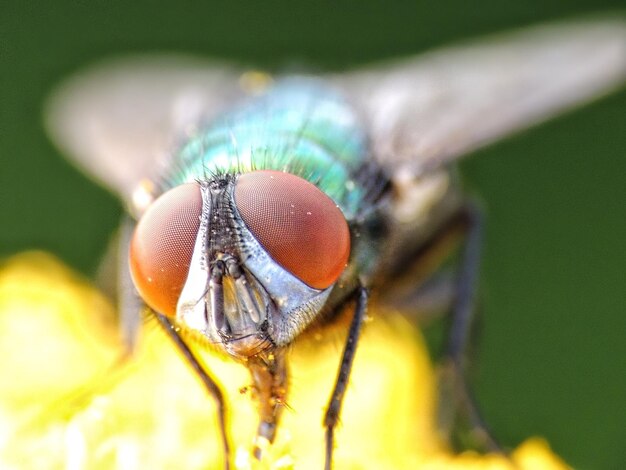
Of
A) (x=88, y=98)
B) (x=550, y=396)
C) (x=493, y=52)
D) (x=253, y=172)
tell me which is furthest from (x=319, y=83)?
(x=550, y=396)

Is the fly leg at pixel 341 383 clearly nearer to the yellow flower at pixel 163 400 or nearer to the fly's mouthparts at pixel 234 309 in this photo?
the yellow flower at pixel 163 400

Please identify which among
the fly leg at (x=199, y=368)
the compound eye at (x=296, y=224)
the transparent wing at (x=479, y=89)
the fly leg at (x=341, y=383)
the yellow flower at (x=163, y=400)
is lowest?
the yellow flower at (x=163, y=400)

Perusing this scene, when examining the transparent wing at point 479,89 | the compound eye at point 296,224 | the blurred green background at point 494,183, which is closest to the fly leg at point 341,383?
the compound eye at point 296,224

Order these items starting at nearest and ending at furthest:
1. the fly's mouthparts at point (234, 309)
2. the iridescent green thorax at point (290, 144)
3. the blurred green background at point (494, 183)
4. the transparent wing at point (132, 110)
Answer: the fly's mouthparts at point (234, 309) < the iridescent green thorax at point (290, 144) < the transparent wing at point (132, 110) < the blurred green background at point (494, 183)

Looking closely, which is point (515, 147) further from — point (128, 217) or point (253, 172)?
point (253, 172)

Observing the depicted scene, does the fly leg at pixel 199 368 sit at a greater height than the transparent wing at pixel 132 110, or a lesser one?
lesser

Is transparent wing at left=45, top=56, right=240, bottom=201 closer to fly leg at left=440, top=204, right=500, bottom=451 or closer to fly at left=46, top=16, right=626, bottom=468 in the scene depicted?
fly at left=46, top=16, right=626, bottom=468

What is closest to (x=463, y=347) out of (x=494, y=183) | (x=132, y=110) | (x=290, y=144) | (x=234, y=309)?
(x=290, y=144)

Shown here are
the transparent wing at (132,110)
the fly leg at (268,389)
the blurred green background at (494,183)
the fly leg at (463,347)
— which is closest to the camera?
the fly leg at (268,389)
